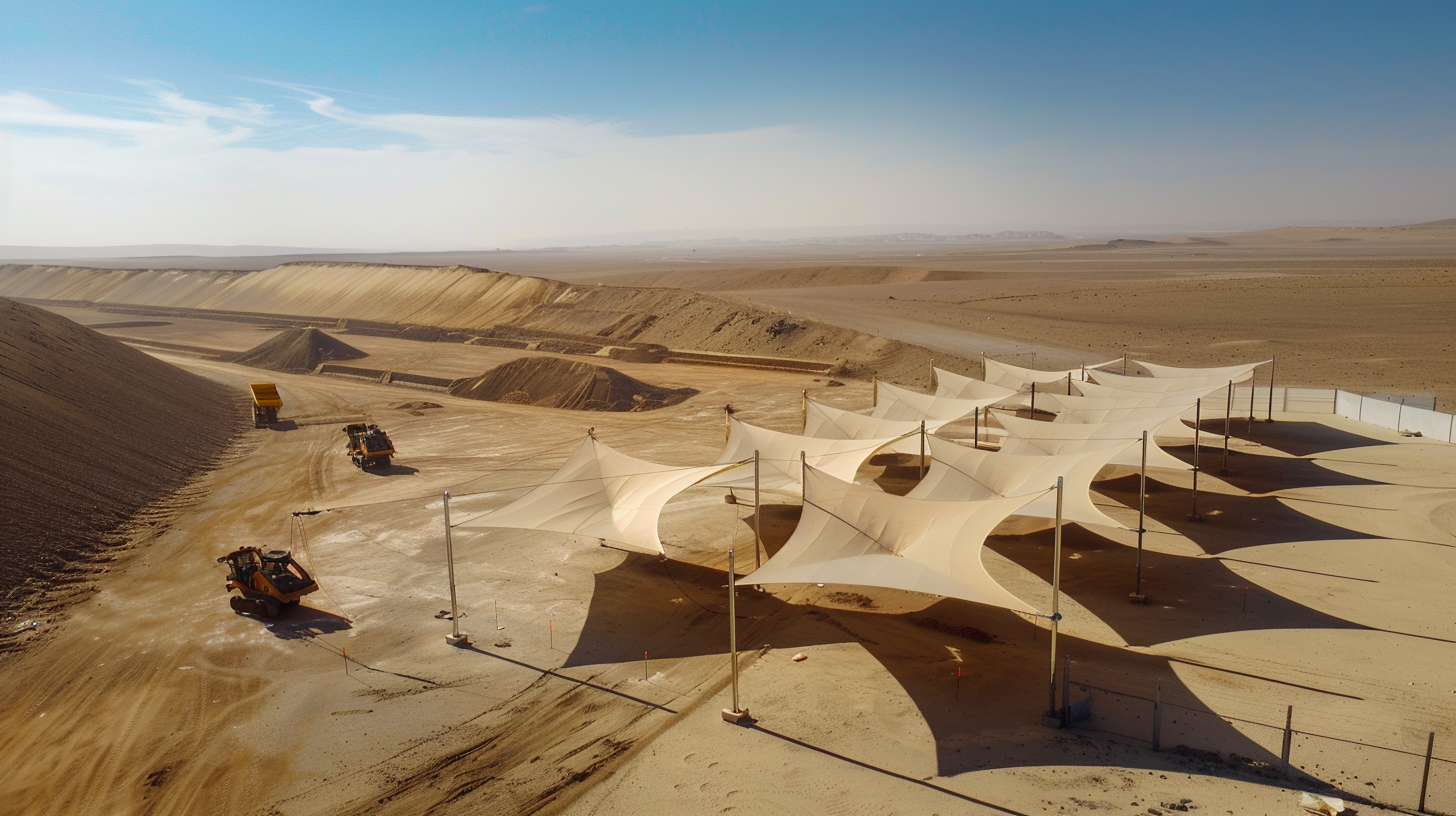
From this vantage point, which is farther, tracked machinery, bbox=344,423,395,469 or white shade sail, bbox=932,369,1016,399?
tracked machinery, bbox=344,423,395,469

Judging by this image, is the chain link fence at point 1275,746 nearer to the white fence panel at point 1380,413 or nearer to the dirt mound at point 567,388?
the white fence panel at point 1380,413

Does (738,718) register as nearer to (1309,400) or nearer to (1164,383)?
(1164,383)

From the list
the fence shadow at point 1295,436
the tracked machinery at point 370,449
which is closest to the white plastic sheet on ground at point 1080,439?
the fence shadow at point 1295,436

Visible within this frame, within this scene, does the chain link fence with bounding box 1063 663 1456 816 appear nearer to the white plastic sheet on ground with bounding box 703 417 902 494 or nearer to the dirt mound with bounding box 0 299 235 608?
the white plastic sheet on ground with bounding box 703 417 902 494

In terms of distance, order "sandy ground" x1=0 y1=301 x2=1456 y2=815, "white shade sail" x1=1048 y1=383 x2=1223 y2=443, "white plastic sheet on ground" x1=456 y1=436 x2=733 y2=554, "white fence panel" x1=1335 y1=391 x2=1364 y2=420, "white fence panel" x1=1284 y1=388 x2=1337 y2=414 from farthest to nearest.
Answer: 1. "white fence panel" x1=1284 y1=388 x2=1337 y2=414
2. "white fence panel" x1=1335 y1=391 x2=1364 y2=420
3. "white shade sail" x1=1048 y1=383 x2=1223 y2=443
4. "white plastic sheet on ground" x1=456 y1=436 x2=733 y2=554
5. "sandy ground" x1=0 y1=301 x2=1456 y2=815

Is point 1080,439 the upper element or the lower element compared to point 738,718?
upper

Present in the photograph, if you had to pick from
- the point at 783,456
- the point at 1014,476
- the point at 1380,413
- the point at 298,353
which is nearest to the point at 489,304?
the point at 298,353

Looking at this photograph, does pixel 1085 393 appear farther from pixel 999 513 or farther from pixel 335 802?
pixel 335 802

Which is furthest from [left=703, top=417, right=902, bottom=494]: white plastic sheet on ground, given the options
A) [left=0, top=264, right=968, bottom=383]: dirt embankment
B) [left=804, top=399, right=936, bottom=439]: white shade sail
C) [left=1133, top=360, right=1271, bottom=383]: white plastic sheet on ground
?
[left=0, top=264, right=968, bottom=383]: dirt embankment
